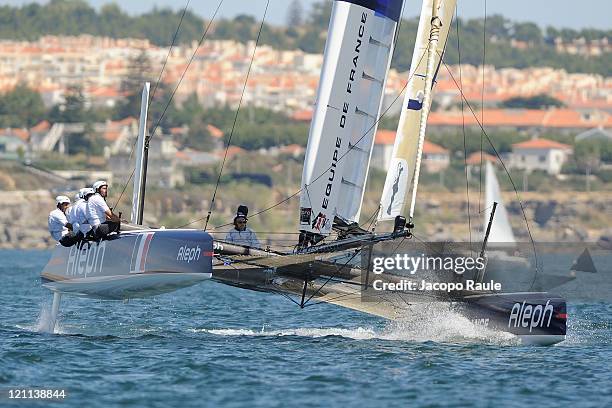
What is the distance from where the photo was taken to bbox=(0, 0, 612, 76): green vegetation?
143625mm

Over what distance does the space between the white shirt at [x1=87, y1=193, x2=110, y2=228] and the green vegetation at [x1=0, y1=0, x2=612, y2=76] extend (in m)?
123

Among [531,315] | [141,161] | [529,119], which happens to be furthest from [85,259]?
[529,119]

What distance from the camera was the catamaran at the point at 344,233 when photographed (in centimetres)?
1505

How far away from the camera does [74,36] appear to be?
154 metres

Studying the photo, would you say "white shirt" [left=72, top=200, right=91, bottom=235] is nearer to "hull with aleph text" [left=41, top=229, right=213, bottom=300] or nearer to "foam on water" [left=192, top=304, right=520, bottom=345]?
"hull with aleph text" [left=41, top=229, right=213, bottom=300]

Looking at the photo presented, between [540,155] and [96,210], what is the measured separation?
262 feet

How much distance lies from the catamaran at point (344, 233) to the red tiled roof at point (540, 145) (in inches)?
3090

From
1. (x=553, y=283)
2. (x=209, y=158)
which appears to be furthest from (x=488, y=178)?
(x=209, y=158)

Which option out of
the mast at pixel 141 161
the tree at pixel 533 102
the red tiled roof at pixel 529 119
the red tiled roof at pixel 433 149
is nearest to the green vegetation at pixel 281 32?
the tree at pixel 533 102

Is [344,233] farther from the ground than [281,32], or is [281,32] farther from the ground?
[281,32]

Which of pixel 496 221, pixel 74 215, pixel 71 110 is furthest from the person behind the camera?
pixel 71 110

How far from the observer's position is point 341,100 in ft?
52.2

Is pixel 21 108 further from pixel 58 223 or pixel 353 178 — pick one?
pixel 353 178

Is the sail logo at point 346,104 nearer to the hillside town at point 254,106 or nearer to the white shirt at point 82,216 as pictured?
the white shirt at point 82,216
